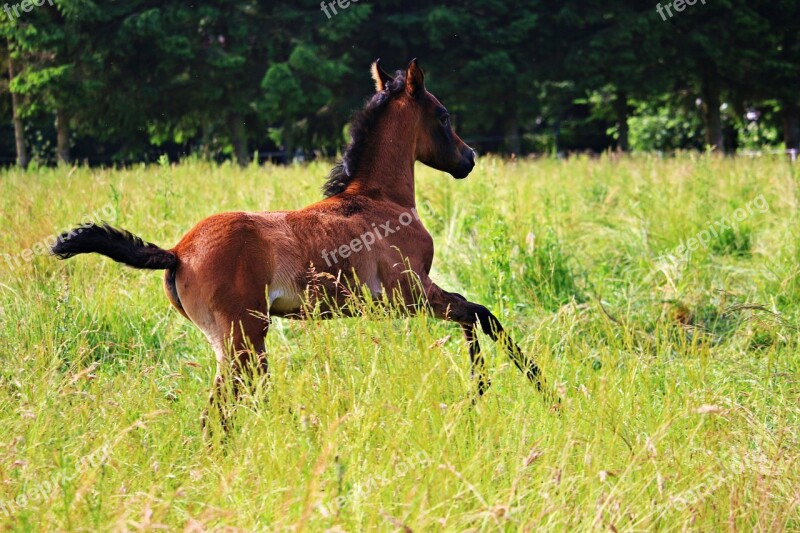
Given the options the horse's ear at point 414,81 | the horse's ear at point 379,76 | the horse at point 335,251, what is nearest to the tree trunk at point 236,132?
the horse's ear at point 379,76

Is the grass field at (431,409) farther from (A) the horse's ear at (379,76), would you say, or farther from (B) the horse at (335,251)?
(A) the horse's ear at (379,76)

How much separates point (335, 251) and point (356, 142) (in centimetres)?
98

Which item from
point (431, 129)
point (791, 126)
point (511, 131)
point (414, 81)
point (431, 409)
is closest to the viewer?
point (431, 409)

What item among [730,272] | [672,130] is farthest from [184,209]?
[672,130]

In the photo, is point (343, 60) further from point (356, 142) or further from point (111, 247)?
point (111, 247)

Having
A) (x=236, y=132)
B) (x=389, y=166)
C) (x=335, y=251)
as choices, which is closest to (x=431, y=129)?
(x=389, y=166)

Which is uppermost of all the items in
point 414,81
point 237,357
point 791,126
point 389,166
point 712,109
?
point 414,81

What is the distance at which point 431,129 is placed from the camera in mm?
5152

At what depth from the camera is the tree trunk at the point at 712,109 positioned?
25609 mm

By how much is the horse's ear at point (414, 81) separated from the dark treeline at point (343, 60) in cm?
1747

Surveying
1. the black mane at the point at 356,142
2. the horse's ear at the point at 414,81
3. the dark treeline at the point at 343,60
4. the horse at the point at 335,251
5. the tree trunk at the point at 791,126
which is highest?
the dark treeline at the point at 343,60

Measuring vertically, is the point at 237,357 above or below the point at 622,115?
below

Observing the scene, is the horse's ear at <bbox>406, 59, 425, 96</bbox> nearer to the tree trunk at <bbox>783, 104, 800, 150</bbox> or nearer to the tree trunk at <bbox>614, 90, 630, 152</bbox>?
the tree trunk at <bbox>614, 90, 630, 152</bbox>

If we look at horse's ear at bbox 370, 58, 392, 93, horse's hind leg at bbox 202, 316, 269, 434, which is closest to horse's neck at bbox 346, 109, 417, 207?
horse's ear at bbox 370, 58, 392, 93
